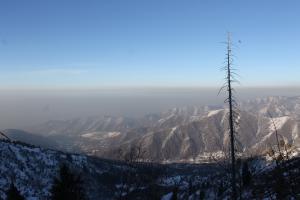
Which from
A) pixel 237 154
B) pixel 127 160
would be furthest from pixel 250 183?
pixel 127 160

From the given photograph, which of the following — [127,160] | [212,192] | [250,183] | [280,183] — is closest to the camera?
[280,183]

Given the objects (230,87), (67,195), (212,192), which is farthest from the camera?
(212,192)

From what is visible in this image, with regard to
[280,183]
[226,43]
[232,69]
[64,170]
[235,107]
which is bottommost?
[64,170]

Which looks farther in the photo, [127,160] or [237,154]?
[237,154]

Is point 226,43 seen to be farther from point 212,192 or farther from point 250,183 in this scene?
point 212,192

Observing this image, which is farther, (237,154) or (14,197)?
(14,197)

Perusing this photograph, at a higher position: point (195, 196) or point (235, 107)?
point (235, 107)

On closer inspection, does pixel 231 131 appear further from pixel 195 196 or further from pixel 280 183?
pixel 195 196

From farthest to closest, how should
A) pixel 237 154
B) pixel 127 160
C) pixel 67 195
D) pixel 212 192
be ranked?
1. pixel 212 192
2. pixel 67 195
3. pixel 237 154
4. pixel 127 160

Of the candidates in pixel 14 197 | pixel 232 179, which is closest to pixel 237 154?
pixel 232 179
